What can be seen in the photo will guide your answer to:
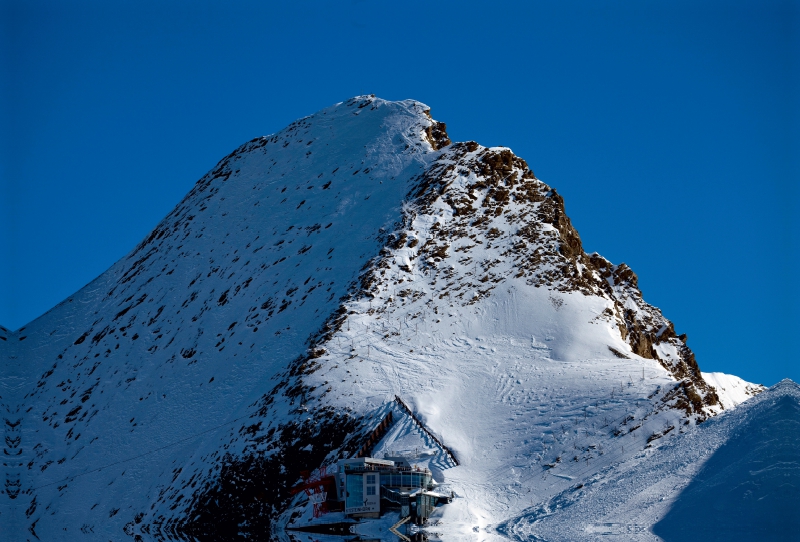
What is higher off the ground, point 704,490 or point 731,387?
point 731,387

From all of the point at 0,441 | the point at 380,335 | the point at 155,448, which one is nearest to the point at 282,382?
the point at 380,335

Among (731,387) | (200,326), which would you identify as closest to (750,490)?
(200,326)

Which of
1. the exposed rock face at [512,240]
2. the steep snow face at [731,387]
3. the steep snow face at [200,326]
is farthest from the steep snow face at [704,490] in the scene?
the steep snow face at [731,387]

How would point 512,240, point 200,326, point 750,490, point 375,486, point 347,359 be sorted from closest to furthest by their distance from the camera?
1. point 750,490
2. point 375,486
3. point 347,359
4. point 512,240
5. point 200,326

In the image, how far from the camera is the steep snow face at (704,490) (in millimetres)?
43094

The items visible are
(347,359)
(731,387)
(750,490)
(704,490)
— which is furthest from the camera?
(731,387)

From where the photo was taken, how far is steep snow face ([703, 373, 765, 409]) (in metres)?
95.8

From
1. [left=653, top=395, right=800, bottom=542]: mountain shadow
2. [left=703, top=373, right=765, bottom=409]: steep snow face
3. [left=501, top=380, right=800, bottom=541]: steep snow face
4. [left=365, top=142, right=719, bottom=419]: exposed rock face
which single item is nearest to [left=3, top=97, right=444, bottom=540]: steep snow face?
[left=365, top=142, right=719, bottom=419]: exposed rock face

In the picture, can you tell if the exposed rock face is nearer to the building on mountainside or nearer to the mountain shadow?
the building on mountainside

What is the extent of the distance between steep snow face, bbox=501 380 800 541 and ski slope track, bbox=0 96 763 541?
333 cm

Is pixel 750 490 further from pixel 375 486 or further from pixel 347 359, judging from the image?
pixel 347 359

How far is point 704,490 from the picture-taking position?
46.9 metres

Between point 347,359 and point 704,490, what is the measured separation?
27890 mm

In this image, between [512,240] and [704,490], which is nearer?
[704,490]
